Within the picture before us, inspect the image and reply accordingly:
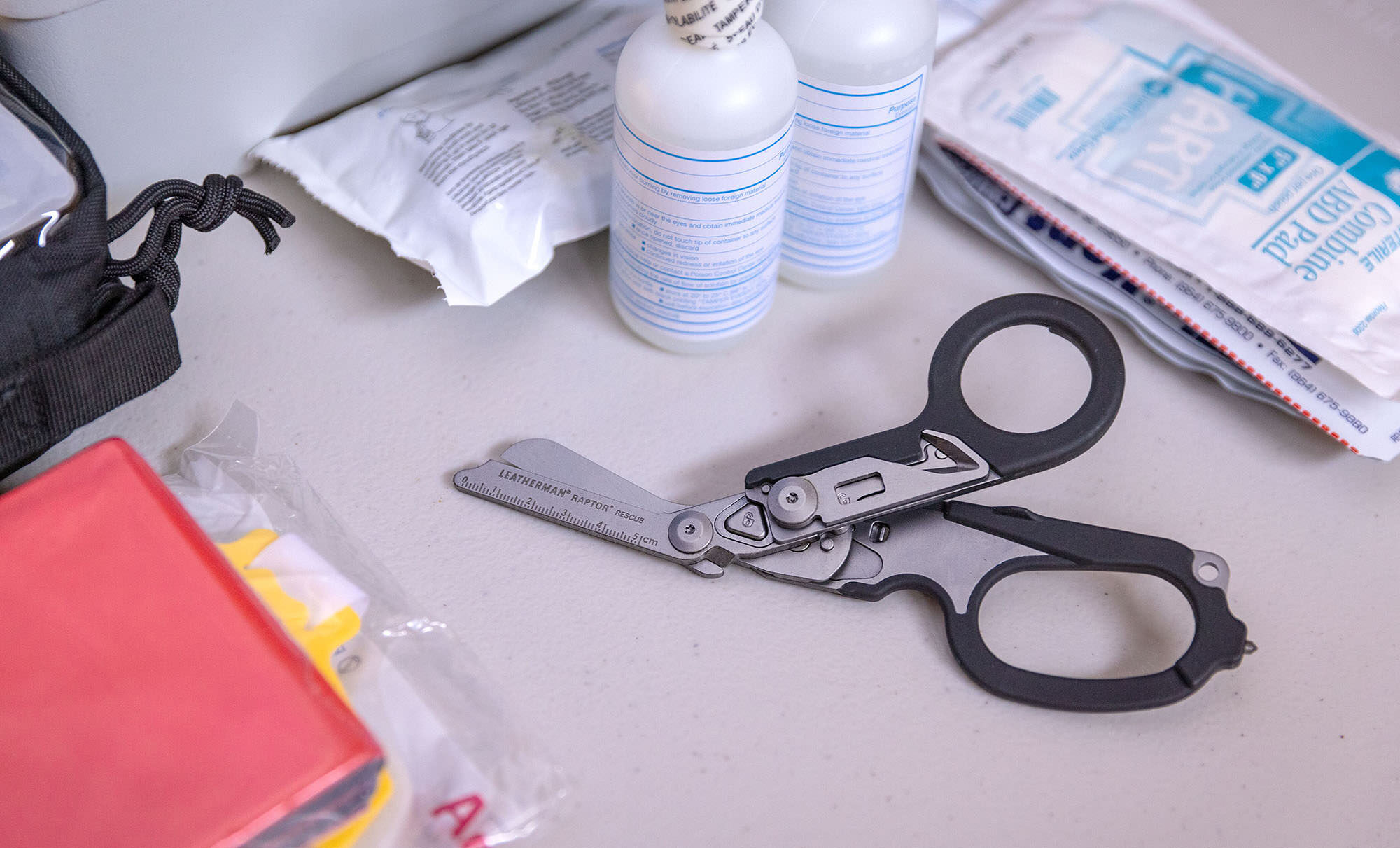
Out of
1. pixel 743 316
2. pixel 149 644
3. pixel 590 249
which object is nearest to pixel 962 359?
pixel 743 316

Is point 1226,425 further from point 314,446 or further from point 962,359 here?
point 314,446

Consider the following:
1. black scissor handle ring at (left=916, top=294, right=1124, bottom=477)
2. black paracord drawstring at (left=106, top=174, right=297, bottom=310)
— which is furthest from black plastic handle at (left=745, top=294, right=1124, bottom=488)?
black paracord drawstring at (left=106, top=174, right=297, bottom=310)

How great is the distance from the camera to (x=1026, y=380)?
55 cm

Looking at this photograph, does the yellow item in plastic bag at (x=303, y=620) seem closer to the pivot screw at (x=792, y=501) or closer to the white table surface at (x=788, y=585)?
the white table surface at (x=788, y=585)

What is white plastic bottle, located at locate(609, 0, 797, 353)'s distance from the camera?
43 centimetres

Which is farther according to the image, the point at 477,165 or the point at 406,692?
the point at 477,165

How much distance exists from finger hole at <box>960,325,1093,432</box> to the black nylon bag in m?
0.34

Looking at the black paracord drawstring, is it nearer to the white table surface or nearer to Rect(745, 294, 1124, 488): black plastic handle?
the white table surface

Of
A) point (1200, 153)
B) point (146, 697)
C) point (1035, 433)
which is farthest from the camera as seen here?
point (1200, 153)

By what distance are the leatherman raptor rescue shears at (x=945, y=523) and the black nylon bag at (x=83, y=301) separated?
162 mm

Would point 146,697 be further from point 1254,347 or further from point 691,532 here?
point 1254,347

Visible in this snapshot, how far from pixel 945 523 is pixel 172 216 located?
35 cm

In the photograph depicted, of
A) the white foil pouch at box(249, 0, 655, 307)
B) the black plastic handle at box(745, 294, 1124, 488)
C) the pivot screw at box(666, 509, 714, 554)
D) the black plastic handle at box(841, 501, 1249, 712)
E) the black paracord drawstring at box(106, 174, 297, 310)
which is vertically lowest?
the black plastic handle at box(841, 501, 1249, 712)

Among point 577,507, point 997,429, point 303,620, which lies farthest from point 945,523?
point 303,620
